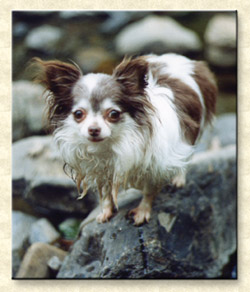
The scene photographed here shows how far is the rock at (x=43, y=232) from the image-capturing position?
2.29 m

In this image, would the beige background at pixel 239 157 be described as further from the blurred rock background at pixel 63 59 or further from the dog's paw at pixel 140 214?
the dog's paw at pixel 140 214

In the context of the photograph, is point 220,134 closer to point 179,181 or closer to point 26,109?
point 179,181

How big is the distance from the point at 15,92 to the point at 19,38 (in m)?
0.30

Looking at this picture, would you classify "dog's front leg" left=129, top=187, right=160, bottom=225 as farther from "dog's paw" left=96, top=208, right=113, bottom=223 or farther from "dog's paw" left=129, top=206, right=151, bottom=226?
"dog's paw" left=96, top=208, right=113, bottom=223

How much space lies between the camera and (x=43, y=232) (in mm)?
2305

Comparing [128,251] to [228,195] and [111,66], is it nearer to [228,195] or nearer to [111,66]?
[228,195]

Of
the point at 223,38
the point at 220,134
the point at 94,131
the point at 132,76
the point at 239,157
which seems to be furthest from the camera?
the point at 220,134

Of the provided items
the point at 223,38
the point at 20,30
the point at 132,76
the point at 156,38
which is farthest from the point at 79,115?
the point at 223,38

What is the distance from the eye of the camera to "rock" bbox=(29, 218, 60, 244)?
2.29 m

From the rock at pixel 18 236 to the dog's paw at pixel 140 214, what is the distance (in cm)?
59

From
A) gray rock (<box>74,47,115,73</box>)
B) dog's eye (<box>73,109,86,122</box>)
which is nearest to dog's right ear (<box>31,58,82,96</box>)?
dog's eye (<box>73,109,86,122</box>)

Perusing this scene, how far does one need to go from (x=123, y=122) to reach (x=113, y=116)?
60 mm
